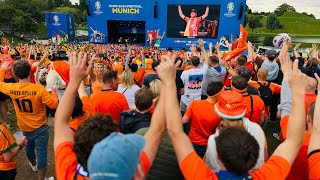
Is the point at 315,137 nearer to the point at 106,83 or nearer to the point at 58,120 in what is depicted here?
the point at 58,120

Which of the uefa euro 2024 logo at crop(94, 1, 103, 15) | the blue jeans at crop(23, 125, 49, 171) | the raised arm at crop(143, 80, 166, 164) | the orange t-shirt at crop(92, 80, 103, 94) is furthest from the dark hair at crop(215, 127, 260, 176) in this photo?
the uefa euro 2024 logo at crop(94, 1, 103, 15)

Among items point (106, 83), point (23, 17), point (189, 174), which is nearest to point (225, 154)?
point (189, 174)

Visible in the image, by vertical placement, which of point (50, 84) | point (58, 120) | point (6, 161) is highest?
point (58, 120)

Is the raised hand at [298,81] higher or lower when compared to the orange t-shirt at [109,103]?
higher

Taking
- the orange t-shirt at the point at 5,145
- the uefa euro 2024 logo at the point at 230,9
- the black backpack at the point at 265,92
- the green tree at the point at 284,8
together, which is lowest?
the orange t-shirt at the point at 5,145

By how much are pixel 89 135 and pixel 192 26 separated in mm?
23404

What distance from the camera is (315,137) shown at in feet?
5.88

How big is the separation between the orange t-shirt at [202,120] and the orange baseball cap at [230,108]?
0.69 m

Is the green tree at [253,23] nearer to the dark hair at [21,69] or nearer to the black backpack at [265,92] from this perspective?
the black backpack at [265,92]

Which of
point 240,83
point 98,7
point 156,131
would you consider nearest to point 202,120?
point 240,83

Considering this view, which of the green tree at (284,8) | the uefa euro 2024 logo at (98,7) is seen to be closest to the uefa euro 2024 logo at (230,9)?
the uefa euro 2024 logo at (98,7)

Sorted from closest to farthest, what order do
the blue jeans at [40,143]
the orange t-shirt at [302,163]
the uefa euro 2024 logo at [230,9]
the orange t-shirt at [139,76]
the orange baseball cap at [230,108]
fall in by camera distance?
the orange t-shirt at [302,163] < the orange baseball cap at [230,108] < the blue jeans at [40,143] < the orange t-shirt at [139,76] < the uefa euro 2024 logo at [230,9]

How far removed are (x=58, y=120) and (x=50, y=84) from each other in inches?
133

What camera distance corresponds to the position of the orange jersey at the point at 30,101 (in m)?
3.50
